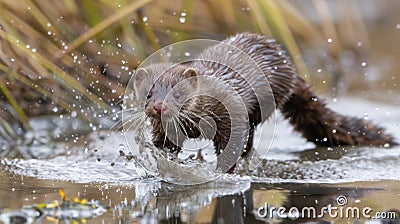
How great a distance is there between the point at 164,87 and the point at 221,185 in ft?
1.83

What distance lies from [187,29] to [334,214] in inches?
126

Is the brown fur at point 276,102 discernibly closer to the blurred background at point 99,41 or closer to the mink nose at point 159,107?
the mink nose at point 159,107

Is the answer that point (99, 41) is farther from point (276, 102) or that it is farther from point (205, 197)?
point (205, 197)

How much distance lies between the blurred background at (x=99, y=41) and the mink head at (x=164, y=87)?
1.09 m

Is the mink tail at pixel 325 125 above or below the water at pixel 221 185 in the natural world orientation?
above

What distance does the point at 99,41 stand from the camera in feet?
21.0

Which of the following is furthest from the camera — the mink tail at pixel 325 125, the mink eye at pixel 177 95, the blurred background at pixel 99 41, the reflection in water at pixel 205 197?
the blurred background at pixel 99 41

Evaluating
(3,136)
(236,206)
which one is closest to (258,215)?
(236,206)

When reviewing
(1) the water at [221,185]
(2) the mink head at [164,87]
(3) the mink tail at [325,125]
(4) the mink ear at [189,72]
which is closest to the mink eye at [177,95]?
(2) the mink head at [164,87]

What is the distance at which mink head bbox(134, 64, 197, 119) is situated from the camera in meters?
4.42

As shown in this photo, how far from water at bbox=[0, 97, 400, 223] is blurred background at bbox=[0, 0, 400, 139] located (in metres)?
0.37

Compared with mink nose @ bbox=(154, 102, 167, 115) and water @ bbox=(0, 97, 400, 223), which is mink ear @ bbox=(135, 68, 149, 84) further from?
water @ bbox=(0, 97, 400, 223)

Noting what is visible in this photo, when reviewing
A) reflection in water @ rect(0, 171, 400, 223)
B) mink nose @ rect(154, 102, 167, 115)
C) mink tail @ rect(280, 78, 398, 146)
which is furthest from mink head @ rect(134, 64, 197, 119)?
mink tail @ rect(280, 78, 398, 146)

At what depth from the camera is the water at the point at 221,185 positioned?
3.93m
